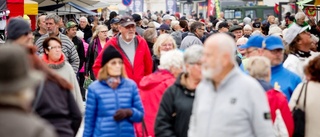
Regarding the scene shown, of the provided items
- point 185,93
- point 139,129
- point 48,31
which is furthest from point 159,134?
point 48,31

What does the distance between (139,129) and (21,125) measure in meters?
5.59

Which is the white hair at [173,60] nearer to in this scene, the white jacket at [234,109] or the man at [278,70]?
the man at [278,70]

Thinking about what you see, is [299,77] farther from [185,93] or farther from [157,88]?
[185,93]

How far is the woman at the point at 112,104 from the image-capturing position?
340 inches

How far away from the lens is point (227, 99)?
6.29 metres

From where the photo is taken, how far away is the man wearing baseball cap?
9211 mm

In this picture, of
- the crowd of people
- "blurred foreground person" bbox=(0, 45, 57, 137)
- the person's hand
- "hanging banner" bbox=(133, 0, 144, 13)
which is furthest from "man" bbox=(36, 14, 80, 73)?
"hanging banner" bbox=(133, 0, 144, 13)

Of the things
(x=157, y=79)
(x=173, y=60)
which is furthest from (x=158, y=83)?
(x=173, y=60)

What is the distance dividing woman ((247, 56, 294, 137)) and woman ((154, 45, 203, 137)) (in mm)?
646

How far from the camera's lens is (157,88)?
908 cm

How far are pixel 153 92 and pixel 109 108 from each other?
0.66 meters

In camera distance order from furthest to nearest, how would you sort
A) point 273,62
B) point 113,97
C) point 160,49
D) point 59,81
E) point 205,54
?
point 160,49 → point 273,62 → point 113,97 → point 59,81 → point 205,54

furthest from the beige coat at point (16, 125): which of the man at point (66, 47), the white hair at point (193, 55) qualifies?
the man at point (66, 47)

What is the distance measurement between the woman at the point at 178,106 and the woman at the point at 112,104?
1078mm
